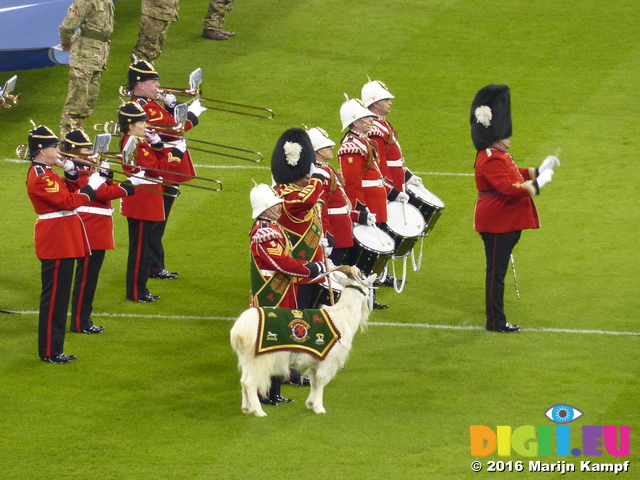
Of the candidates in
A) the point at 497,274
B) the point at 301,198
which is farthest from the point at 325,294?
the point at 497,274

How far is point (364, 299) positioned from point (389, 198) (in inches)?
105

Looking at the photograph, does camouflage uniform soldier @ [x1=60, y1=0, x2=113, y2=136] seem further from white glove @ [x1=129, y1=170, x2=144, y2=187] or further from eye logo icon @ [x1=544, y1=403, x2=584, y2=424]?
eye logo icon @ [x1=544, y1=403, x2=584, y2=424]

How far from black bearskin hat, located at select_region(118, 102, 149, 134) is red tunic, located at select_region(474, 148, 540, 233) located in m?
2.83

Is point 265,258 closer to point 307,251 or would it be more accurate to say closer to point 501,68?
point 307,251

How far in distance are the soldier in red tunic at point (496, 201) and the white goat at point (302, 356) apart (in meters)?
1.88

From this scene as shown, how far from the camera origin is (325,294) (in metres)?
9.42

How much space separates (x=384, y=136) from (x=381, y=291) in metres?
1.41

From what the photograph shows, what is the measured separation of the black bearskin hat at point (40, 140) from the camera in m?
9.28

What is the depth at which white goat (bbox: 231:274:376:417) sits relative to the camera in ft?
27.0

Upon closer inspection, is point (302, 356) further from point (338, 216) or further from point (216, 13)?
point (216, 13)

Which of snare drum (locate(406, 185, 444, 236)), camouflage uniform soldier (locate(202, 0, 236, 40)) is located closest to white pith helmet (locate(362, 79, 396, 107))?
snare drum (locate(406, 185, 444, 236))

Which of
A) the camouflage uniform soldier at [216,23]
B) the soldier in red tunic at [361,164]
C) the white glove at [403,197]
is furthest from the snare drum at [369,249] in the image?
the camouflage uniform soldier at [216,23]

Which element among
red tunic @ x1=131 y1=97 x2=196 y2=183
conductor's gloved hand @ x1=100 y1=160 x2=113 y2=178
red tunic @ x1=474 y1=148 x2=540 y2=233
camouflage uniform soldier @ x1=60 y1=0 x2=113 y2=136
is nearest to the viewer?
conductor's gloved hand @ x1=100 y1=160 x2=113 y2=178

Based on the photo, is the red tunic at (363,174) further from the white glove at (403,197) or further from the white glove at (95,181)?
the white glove at (95,181)
